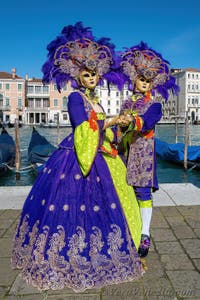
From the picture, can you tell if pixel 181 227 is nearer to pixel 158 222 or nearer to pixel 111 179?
pixel 158 222

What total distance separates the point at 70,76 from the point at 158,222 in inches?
79.1

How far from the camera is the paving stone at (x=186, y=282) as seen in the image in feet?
6.77

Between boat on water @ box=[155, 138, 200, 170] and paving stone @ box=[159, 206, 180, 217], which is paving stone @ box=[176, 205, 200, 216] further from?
boat on water @ box=[155, 138, 200, 170]

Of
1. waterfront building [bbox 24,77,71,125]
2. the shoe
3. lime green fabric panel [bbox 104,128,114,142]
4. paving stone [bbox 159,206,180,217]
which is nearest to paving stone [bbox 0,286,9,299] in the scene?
the shoe

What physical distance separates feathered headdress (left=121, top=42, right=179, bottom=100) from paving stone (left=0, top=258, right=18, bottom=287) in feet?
5.75

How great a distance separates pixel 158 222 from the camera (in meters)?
3.55

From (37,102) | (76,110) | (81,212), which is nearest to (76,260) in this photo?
(81,212)

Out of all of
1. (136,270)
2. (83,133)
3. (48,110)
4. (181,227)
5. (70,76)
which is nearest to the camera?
(83,133)

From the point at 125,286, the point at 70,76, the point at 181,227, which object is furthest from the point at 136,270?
the point at 70,76

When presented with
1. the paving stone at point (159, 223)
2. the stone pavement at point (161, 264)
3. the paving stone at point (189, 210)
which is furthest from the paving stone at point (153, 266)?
the paving stone at point (189, 210)

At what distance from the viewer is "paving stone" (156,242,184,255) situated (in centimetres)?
272

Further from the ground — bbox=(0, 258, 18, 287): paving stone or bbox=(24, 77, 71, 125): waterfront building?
bbox=(24, 77, 71, 125): waterfront building

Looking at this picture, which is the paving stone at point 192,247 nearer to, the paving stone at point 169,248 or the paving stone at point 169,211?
the paving stone at point 169,248

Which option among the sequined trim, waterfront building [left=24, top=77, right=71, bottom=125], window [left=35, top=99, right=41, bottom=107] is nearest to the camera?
the sequined trim
